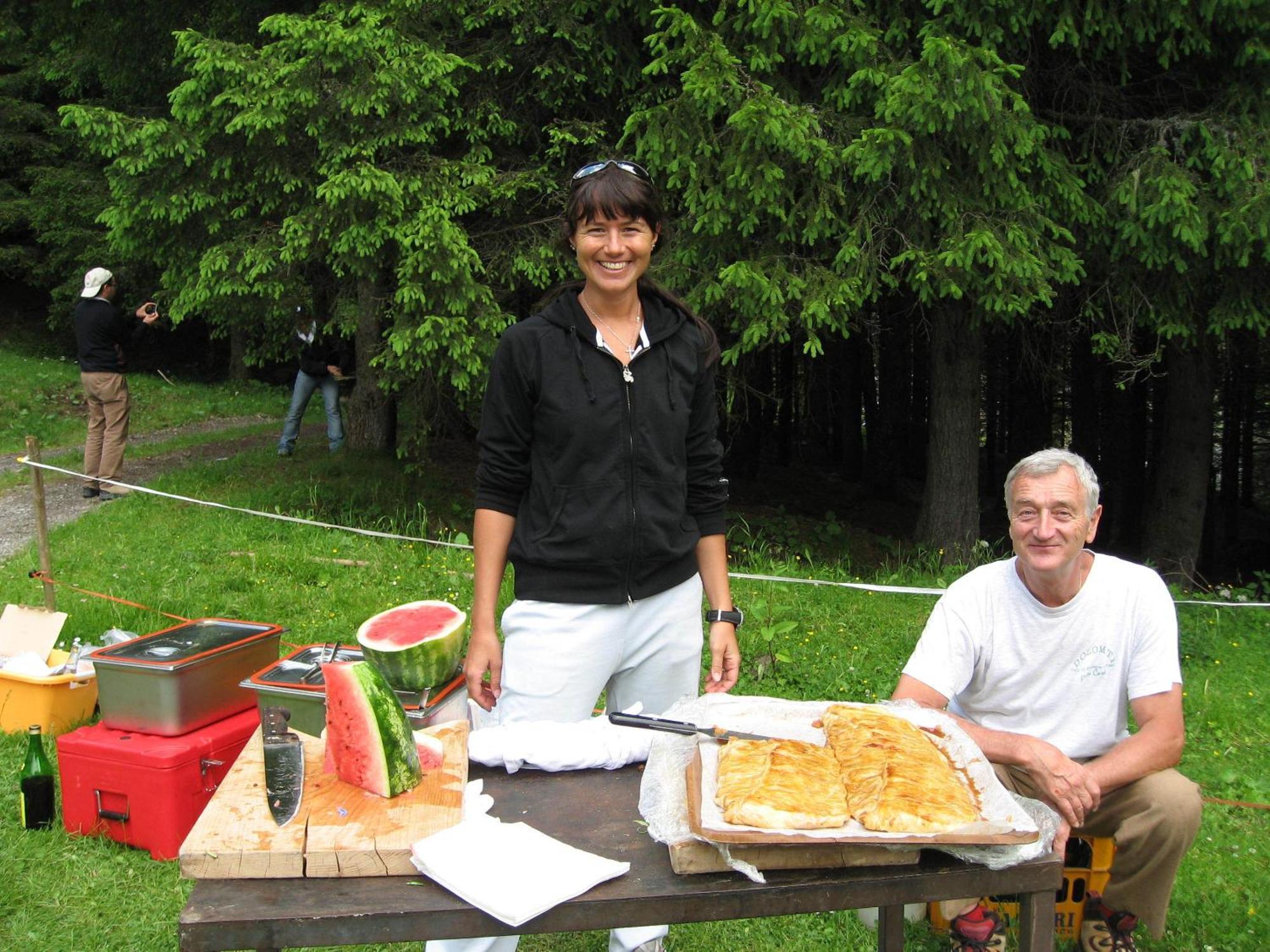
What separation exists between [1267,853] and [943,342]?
7.10 m

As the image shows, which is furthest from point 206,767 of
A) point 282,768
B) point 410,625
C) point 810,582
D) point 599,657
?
point 810,582

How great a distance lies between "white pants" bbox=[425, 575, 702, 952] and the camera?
3.05 metres

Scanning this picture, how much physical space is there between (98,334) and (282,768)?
10833mm

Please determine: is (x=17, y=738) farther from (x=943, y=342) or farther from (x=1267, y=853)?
(x=943, y=342)

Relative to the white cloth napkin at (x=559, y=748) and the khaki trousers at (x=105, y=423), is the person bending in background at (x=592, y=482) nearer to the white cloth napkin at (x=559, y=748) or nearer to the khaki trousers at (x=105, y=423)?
the white cloth napkin at (x=559, y=748)

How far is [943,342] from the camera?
11.0 m

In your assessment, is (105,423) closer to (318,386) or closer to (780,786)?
(318,386)

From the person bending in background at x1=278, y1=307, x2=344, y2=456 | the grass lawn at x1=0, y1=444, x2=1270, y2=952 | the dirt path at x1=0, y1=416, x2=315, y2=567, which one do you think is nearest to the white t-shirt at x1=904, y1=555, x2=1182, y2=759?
the grass lawn at x1=0, y1=444, x2=1270, y2=952

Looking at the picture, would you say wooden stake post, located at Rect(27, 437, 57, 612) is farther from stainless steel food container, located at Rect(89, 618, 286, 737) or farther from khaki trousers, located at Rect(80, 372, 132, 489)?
khaki trousers, located at Rect(80, 372, 132, 489)

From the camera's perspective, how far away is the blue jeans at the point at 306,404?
14750 mm

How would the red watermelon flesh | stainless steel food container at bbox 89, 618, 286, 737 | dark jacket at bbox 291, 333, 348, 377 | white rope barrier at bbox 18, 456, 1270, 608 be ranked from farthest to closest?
1. dark jacket at bbox 291, 333, 348, 377
2. white rope barrier at bbox 18, 456, 1270, 608
3. stainless steel food container at bbox 89, 618, 286, 737
4. the red watermelon flesh

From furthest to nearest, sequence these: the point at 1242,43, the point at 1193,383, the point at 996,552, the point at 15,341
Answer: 1. the point at 15,341
2. the point at 996,552
3. the point at 1193,383
4. the point at 1242,43

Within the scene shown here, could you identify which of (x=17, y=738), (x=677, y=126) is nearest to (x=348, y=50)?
(x=677, y=126)

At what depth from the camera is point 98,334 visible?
38.5 feet
